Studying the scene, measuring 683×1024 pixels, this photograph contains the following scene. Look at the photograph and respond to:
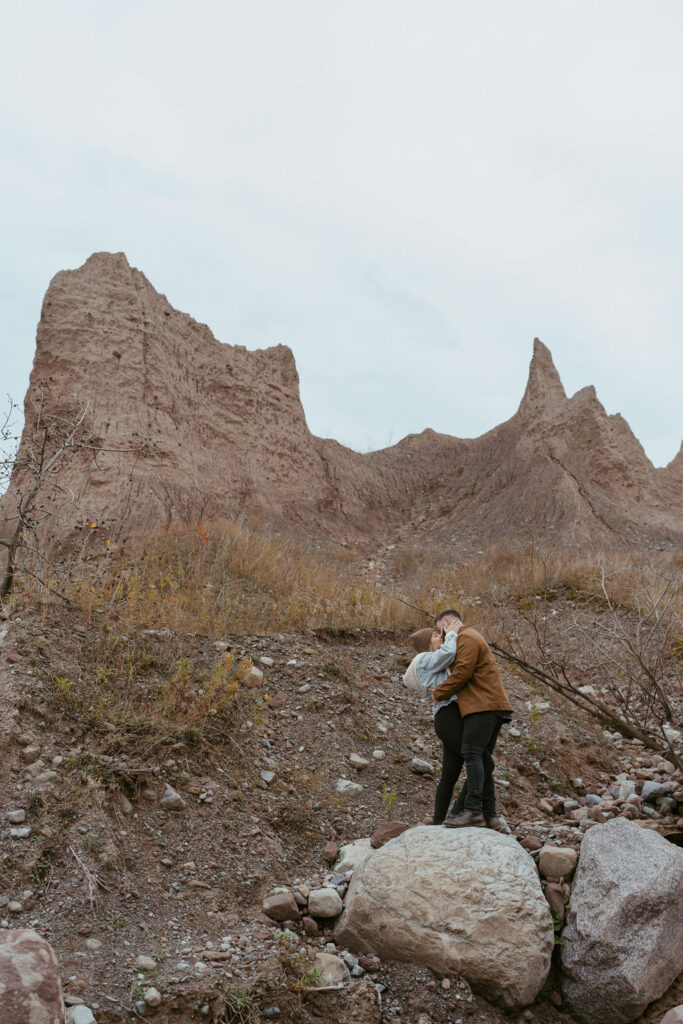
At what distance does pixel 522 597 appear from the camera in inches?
454

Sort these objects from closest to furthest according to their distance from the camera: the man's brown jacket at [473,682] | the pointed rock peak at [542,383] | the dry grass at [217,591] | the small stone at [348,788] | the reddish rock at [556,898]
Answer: the reddish rock at [556,898]
the man's brown jacket at [473,682]
the small stone at [348,788]
the dry grass at [217,591]
the pointed rock peak at [542,383]

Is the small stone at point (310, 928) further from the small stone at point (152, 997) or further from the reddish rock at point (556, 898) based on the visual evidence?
the reddish rock at point (556, 898)

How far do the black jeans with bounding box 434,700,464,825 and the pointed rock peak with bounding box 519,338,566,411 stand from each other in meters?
16.3

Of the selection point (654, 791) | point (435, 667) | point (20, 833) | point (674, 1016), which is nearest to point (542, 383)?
point (654, 791)

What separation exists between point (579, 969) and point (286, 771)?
2.36m

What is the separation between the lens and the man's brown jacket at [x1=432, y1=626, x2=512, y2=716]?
441 centimetres

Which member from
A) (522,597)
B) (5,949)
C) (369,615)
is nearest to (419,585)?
(522,597)

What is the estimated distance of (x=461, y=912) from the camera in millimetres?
3729

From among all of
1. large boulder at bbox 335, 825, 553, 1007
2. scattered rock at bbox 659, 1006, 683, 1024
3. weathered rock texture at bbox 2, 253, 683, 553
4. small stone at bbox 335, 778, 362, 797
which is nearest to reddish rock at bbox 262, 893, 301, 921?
large boulder at bbox 335, 825, 553, 1007

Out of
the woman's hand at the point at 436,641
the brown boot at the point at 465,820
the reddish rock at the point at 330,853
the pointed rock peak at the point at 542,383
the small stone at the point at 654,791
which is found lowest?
the reddish rock at the point at 330,853

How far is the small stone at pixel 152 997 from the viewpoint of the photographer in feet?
10.5

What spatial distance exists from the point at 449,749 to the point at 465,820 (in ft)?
1.42

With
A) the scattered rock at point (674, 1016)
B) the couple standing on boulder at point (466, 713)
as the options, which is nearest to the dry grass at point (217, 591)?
the couple standing on boulder at point (466, 713)

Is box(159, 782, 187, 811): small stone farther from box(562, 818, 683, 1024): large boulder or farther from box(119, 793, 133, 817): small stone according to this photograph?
box(562, 818, 683, 1024): large boulder
